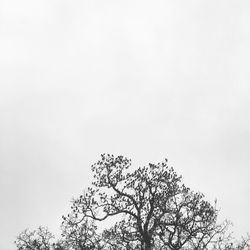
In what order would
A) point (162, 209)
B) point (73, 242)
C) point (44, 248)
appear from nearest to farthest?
1. point (162, 209)
2. point (73, 242)
3. point (44, 248)

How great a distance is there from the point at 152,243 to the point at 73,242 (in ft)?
18.8

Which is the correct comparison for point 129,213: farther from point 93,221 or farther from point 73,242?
point 73,242

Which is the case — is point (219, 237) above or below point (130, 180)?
below

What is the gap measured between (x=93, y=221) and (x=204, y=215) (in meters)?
7.88

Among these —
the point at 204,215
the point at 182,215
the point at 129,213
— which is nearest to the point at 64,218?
the point at 129,213

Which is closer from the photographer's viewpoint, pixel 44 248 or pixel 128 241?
pixel 128 241

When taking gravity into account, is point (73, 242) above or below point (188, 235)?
above

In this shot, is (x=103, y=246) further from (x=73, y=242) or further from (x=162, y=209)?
(x=162, y=209)

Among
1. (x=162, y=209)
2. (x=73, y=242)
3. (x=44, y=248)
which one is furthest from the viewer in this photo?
(x=44, y=248)

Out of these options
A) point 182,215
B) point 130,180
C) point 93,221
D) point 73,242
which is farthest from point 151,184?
point 73,242

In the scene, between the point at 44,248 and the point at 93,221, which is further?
the point at 44,248

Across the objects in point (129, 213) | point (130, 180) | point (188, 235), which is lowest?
point (188, 235)

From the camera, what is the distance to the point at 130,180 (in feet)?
81.8

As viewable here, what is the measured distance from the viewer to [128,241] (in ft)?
79.6
